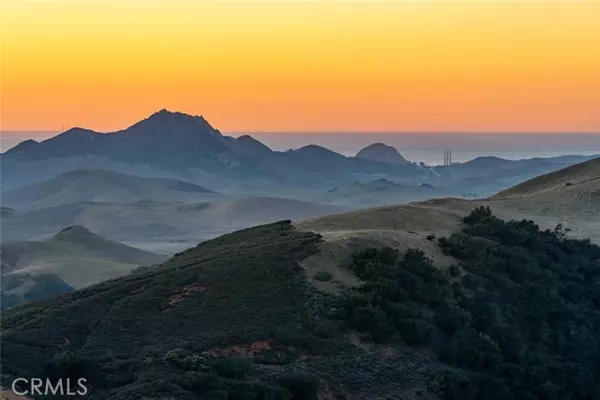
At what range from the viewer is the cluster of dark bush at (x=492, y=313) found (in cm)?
2698

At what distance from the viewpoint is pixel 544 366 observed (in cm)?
2830

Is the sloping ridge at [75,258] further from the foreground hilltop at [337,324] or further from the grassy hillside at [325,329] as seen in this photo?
the grassy hillside at [325,329]

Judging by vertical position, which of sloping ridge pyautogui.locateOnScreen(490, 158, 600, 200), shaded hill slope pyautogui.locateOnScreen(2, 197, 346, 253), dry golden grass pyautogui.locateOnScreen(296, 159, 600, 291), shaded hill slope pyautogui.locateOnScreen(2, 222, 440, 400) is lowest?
shaded hill slope pyautogui.locateOnScreen(2, 197, 346, 253)

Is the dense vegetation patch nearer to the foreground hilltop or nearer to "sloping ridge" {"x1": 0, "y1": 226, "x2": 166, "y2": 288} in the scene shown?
the foreground hilltop

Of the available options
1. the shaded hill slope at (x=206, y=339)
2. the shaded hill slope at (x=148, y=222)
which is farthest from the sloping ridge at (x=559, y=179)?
the shaded hill slope at (x=148, y=222)

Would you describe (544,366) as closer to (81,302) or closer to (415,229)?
(415,229)

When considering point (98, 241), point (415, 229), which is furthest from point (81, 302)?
point (98, 241)

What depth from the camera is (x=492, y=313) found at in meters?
29.9

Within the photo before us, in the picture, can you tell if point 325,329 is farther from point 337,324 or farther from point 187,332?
point 187,332

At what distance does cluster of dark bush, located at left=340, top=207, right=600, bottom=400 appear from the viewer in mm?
26984

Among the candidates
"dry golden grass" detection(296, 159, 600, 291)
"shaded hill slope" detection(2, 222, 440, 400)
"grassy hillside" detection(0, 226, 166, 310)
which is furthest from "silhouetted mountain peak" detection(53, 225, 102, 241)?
"shaded hill slope" detection(2, 222, 440, 400)

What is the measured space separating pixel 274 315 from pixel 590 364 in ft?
37.7

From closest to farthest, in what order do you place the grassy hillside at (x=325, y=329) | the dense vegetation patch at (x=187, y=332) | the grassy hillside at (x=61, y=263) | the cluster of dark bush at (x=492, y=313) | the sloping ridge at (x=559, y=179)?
the dense vegetation patch at (x=187, y=332)
the grassy hillside at (x=325, y=329)
the cluster of dark bush at (x=492, y=313)
the sloping ridge at (x=559, y=179)
the grassy hillside at (x=61, y=263)

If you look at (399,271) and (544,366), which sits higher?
(399,271)
